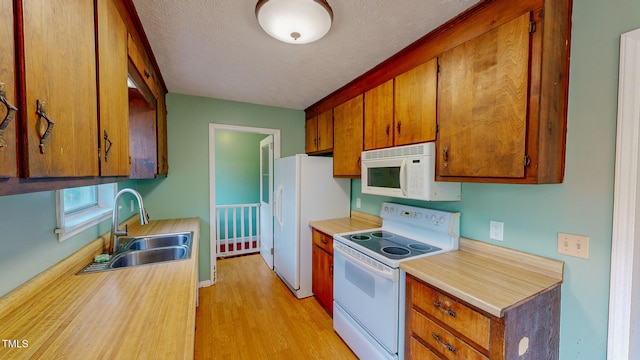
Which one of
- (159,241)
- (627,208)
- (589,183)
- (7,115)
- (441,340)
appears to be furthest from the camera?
(159,241)

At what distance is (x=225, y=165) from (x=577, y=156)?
15.6 ft

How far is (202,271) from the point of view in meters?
3.01

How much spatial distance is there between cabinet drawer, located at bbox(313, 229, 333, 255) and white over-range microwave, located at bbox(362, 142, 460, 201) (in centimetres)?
72

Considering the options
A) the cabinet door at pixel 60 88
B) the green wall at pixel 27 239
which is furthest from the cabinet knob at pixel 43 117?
the green wall at pixel 27 239

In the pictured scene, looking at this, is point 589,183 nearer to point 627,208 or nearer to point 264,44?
point 627,208

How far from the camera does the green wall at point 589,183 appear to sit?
1.15 m

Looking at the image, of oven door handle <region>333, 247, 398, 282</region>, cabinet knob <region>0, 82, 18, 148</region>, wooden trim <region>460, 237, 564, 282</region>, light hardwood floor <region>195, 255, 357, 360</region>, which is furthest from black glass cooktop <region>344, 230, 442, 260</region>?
cabinet knob <region>0, 82, 18, 148</region>

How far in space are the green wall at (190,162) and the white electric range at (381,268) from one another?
1.78 m

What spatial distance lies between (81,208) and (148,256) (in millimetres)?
564

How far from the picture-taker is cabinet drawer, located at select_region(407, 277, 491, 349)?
114cm

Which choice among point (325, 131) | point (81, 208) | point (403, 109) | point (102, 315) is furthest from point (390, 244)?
point (81, 208)

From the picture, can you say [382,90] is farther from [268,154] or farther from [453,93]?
[268,154]

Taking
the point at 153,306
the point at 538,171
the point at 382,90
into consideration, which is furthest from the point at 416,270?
the point at 382,90

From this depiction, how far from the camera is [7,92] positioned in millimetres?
519
